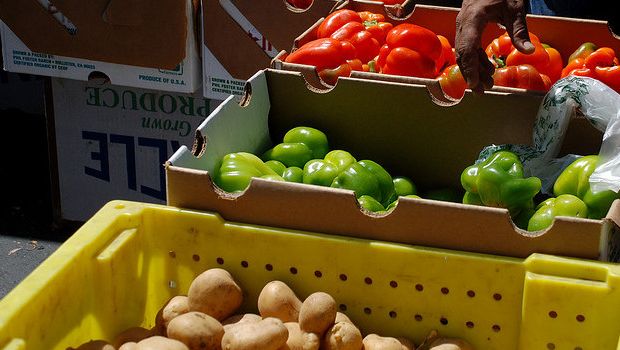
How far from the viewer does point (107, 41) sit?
3377mm

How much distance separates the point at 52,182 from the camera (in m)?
3.93

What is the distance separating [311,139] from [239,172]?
344mm

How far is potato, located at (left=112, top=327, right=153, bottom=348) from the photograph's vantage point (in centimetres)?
169

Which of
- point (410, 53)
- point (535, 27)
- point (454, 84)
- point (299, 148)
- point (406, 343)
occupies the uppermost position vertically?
point (535, 27)

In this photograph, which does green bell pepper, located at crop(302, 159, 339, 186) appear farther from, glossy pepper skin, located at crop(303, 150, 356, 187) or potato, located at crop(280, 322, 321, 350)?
potato, located at crop(280, 322, 321, 350)

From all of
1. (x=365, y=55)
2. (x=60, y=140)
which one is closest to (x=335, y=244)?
(x=365, y=55)

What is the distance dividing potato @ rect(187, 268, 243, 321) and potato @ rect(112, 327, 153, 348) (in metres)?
0.11

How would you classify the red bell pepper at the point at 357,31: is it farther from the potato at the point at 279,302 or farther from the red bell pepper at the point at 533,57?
the potato at the point at 279,302

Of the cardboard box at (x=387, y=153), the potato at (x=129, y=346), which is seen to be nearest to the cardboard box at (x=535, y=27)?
the cardboard box at (x=387, y=153)

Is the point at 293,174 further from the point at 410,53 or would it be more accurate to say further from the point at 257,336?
the point at 410,53

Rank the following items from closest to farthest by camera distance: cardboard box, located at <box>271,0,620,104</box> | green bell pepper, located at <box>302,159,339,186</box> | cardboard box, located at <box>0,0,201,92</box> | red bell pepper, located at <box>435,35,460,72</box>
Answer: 1. green bell pepper, located at <box>302,159,339,186</box>
2. red bell pepper, located at <box>435,35,460,72</box>
3. cardboard box, located at <box>271,0,620,104</box>
4. cardboard box, located at <box>0,0,201,92</box>

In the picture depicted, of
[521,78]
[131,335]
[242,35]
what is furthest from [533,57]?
[131,335]

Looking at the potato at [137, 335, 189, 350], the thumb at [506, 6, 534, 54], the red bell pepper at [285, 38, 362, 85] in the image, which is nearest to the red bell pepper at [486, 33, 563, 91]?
the thumb at [506, 6, 534, 54]

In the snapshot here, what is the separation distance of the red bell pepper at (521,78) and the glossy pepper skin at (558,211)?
83 cm
